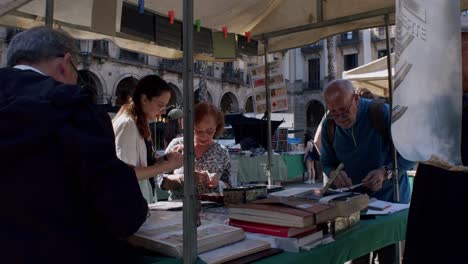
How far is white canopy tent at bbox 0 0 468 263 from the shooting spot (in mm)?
2787

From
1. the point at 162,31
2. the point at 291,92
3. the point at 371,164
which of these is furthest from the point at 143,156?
the point at 291,92

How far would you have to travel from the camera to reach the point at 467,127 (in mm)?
1158

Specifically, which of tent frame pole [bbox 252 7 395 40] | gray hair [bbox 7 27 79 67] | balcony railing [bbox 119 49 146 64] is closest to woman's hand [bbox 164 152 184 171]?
gray hair [bbox 7 27 79 67]

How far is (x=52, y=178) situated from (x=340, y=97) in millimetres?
2153

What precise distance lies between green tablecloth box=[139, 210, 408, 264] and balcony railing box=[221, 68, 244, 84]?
2910 centimetres

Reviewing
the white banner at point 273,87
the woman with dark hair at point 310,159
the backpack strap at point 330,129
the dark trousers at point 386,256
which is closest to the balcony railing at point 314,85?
the woman with dark hair at point 310,159

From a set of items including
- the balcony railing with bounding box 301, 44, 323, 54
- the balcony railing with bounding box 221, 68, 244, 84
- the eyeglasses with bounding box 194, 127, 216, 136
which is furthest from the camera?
the balcony railing with bounding box 301, 44, 323, 54

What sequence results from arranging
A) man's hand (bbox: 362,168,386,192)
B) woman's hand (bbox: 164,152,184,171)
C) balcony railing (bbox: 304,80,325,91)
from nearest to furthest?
1. woman's hand (bbox: 164,152,184,171)
2. man's hand (bbox: 362,168,386,192)
3. balcony railing (bbox: 304,80,325,91)

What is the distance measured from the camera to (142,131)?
274cm

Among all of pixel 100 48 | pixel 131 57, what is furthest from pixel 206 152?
pixel 131 57

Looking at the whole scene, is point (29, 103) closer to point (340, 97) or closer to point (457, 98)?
point (457, 98)

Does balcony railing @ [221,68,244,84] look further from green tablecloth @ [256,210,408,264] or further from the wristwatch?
green tablecloth @ [256,210,408,264]

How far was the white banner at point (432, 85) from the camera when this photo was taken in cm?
81

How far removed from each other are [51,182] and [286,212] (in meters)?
0.78
